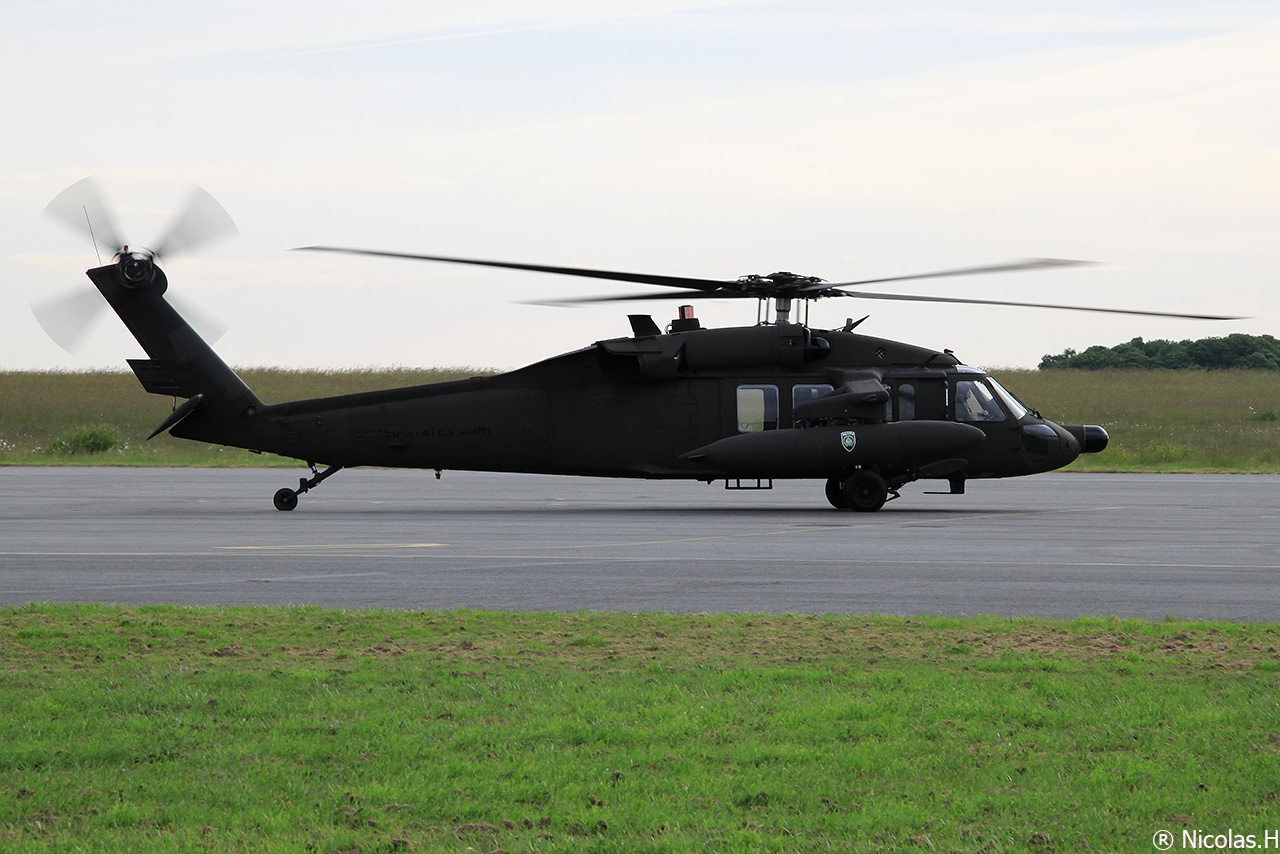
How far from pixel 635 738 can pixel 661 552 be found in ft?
30.4

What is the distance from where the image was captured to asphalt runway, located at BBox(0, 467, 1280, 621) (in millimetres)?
11422

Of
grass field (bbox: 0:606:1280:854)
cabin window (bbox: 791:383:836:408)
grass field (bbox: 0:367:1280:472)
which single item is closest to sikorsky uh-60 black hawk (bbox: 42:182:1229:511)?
cabin window (bbox: 791:383:836:408)

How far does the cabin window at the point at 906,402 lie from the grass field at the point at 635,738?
1355 centimetres

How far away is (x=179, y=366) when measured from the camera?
75.8 ft

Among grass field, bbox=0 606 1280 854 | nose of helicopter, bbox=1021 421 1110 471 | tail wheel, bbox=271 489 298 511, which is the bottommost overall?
grass field, bbox=0 606 1280 854

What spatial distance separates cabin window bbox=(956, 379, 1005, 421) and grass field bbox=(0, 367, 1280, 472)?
18.1m

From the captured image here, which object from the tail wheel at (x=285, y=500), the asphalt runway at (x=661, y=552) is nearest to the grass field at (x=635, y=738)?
the asphalt runway at (x=661, y=552)

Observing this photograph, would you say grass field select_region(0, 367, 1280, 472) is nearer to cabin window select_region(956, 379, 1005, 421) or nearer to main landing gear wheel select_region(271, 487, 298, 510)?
cabin window select_region(956, 379, 1005, 421)

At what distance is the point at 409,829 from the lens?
194 inches

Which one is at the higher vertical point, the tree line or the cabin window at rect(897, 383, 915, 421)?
the tree line

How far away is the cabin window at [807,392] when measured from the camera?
2266cm

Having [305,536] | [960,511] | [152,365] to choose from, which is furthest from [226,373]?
[960,511]

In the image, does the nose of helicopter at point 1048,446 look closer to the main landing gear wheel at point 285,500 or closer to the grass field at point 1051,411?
the main landing gear wheel at point 285,500

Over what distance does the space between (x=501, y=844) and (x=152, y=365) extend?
2026 centimetres
